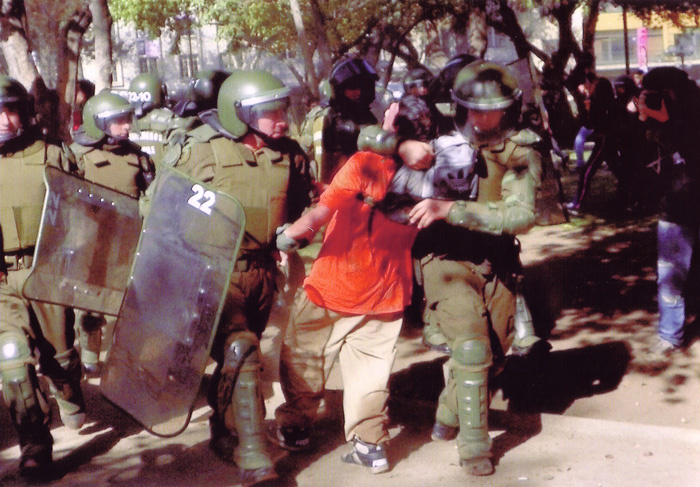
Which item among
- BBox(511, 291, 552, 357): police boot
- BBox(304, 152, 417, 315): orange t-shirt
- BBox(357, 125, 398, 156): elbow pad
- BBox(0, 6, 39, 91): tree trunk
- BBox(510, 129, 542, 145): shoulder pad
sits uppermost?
BBox(0, 6, 39, 91): tree trunk

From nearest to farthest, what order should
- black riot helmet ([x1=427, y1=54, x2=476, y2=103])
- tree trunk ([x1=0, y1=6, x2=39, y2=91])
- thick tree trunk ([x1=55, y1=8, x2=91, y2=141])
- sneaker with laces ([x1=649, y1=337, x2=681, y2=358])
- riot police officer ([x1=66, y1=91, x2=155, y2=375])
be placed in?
black riot helmet ([x1=427, y1=54, x2=476, y2=103]) < riot police officer ([x1=66, y1=91, x2=155, y2=375]) < sneaker with laces ([x1=649, y1=337, x2=681, y2=358]) < tree trunk ([x1=0, y1=6, x2=39, y2=91]) < thick tree trunk ([x1=55, y1=8, x2=91, y2=141])

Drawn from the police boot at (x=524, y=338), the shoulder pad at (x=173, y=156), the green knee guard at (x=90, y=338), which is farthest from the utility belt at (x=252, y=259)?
the green knee guard at (x=90, y=338)

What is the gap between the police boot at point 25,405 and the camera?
4.54 metres

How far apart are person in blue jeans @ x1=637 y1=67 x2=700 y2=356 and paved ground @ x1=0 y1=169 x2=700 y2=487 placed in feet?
1.86

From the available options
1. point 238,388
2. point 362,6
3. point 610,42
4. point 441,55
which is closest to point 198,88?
point 238,388

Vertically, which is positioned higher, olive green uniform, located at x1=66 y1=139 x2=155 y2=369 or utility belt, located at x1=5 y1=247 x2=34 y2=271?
olive green uniform, located at x1=66 y1=139 x2=155 y2=369

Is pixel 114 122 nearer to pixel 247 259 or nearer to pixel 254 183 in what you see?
pixel 254 183

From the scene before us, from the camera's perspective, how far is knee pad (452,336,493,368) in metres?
4.29

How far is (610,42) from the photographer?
2456 inches

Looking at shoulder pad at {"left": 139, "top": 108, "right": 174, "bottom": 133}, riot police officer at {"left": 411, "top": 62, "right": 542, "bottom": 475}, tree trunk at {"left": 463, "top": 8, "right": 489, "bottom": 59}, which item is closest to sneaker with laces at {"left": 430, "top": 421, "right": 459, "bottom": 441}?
riot police officer at {"left": 411, "top": 62, "right": 542, "bottom": 475}

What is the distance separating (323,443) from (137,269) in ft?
4.68

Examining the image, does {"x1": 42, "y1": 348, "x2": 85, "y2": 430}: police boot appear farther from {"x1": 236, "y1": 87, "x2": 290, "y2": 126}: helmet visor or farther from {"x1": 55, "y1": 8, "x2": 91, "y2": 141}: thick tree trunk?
{"x1": 55, "y1": 8, "x2": 91, "y2": 141}: thick tree trunk

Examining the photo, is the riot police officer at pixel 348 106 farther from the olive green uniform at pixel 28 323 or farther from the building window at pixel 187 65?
the building window at pixel 187 65

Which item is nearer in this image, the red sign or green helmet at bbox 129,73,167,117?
green helmet at bbox 129,73,167,117
